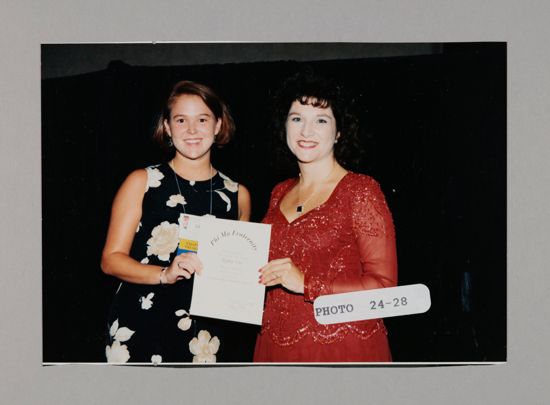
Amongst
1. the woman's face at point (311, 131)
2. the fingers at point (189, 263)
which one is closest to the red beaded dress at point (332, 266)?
the woman's face at point (311, 131)

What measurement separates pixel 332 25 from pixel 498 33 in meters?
0.56

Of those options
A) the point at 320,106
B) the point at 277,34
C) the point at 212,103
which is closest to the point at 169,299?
the point at 212,103

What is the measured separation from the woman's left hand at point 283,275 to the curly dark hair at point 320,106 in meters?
0.33

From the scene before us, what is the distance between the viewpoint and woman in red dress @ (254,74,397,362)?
189 centimetres

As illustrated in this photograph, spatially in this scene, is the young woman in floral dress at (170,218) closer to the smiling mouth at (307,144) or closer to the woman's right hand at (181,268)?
the woman's right hand at (181,268)

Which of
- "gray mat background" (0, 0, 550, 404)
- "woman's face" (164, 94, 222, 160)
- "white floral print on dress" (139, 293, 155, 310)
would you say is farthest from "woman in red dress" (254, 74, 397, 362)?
"white floral print on dress" (139, 293, 155, 310)

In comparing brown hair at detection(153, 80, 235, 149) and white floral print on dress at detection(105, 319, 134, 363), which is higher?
brown hair at detection(153, 80, 235, 149)

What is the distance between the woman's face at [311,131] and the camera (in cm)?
195

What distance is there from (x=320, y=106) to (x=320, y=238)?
1.42 ft

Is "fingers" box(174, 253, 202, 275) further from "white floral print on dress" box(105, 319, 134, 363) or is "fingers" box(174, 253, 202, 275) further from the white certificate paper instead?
"white floral print on dress" box(105, 319, 134, 363)

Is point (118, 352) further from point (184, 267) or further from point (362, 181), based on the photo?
point (362, 181)

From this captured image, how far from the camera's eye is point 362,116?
6.45 ft

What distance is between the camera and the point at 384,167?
1.97 metres

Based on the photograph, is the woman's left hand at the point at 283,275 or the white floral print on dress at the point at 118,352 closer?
the woman's left hand at the point at 283,275
